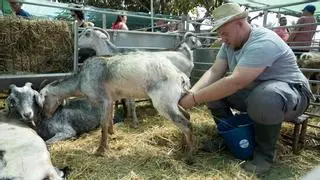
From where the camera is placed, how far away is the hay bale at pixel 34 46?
5.71m

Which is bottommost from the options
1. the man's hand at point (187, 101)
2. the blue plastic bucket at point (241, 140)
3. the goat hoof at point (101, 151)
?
the goat hoof at point (101, 151)

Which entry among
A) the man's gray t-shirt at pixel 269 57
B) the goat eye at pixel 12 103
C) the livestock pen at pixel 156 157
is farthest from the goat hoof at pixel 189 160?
the goat eye at pixel 12 103

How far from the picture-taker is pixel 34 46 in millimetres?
5973

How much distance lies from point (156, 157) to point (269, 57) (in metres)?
1.60

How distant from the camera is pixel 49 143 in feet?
15.8

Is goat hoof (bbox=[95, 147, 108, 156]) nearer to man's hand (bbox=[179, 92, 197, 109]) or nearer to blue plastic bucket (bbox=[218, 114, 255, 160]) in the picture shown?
man's hand (bbox=[179, 92, 197, 109])

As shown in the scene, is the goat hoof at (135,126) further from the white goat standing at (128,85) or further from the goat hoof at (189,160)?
the goat hoof at (189,160)

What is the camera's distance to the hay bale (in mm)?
5707

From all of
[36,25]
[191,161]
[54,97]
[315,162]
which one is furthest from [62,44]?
[315,162]

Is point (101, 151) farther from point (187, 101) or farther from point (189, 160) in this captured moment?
point (187, 101)

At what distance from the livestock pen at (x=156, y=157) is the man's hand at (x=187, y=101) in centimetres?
59

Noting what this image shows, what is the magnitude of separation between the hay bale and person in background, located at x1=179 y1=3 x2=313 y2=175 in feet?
10.0

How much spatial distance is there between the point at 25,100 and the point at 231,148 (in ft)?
8.31

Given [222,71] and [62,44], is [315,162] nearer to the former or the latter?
[222,71]
